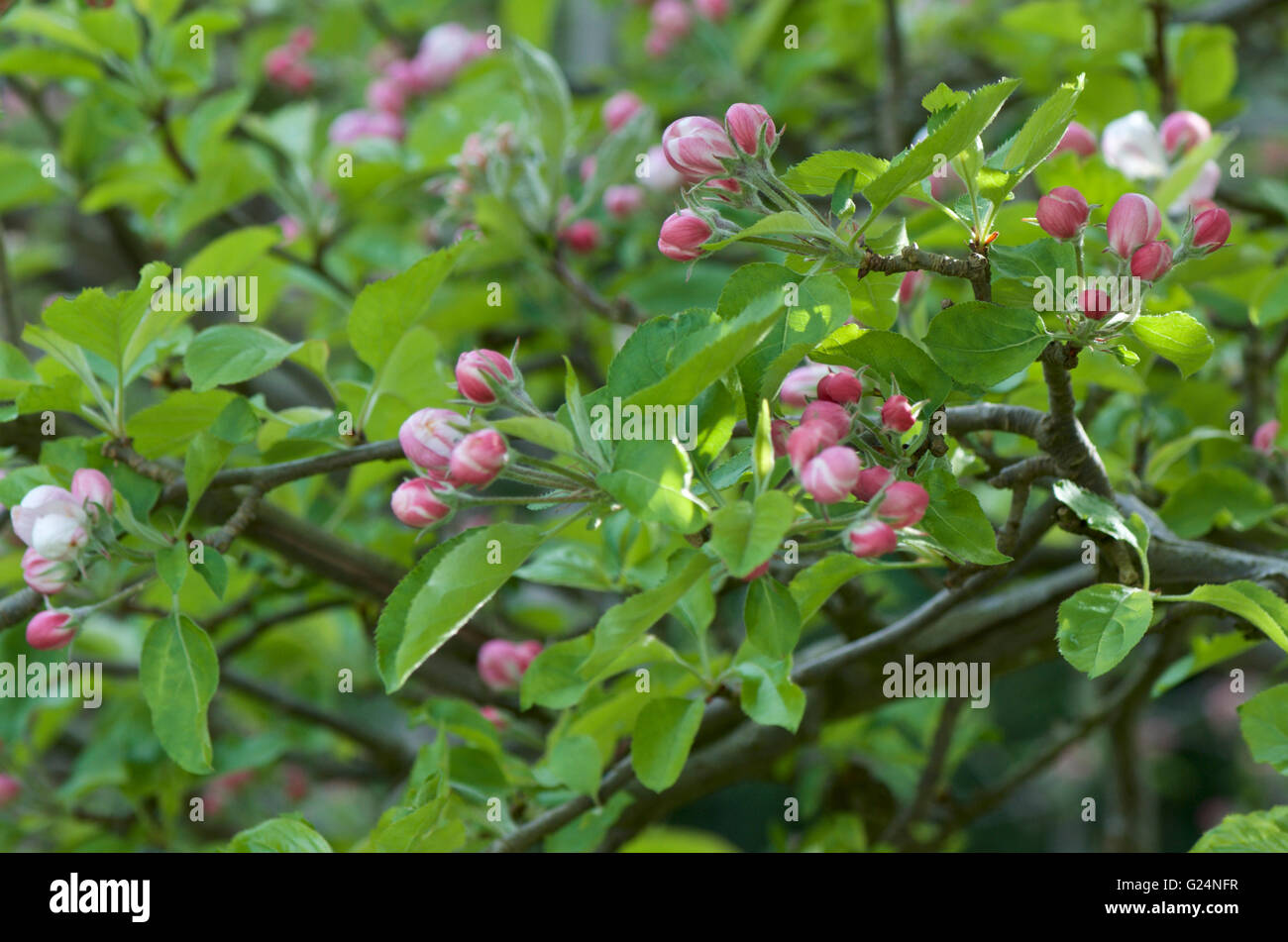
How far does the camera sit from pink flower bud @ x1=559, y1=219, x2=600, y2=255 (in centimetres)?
158

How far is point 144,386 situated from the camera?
2510 millimetres

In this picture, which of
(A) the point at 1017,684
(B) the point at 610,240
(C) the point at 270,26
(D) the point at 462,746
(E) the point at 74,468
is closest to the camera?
(E) the point at 74,468

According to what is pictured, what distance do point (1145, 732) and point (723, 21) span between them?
213 centimetres

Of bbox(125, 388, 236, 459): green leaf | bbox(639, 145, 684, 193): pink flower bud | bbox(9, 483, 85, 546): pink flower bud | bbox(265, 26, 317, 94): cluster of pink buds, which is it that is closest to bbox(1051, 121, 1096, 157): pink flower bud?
bbox(639, 145, 684, 193): pink flower bud

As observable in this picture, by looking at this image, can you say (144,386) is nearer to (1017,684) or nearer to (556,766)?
(556,766)

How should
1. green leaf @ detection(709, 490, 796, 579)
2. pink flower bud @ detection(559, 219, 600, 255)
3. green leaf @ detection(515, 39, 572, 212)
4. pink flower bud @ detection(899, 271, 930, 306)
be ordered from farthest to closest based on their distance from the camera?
pink flower bud @ detection(559, 219, 600, 255), green leaf @ detection(515, 39, 572, 212), pink flower bud @ detection(899, 271, 930, 306), green leaf @ detection(709, 490, 796, 579)

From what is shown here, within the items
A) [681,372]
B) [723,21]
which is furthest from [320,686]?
[681,372]

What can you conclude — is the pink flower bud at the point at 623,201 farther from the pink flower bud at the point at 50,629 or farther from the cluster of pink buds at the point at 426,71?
the pink flower bud at the point at 50,629

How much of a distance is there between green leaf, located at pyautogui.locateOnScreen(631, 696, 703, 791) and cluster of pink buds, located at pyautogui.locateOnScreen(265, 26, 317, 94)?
1.81 m

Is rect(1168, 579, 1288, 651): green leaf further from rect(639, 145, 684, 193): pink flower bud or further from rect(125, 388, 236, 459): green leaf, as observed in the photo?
rect(639, 145, 684, 193): pink flower bud

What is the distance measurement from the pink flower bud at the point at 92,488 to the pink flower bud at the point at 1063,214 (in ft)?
→ 2.03

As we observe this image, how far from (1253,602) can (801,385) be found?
32cm

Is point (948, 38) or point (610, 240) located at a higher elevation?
point (948, 38)

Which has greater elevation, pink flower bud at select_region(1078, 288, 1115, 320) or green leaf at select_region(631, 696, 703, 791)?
pink flower bud at select_region(1078, 288, 1115, 320)
